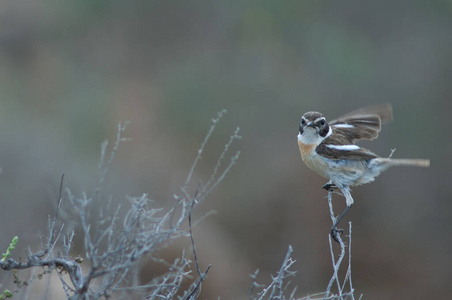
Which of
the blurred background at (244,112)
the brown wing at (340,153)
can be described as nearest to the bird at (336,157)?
the brown wing at (340,153)

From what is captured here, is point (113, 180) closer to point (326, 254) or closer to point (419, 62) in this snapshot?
point (326, 254)

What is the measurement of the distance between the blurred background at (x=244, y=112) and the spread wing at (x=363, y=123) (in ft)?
23.6

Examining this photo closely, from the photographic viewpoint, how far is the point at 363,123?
5.52 meters

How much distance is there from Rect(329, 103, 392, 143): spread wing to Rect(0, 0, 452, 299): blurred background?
720 cm

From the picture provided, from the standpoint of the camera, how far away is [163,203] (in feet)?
42.3

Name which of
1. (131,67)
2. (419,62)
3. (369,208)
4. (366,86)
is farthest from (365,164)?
(131,67)

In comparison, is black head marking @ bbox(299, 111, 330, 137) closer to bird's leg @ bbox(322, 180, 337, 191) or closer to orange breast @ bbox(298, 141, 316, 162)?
orange breast @ bbox(298, 141, 316, 162)

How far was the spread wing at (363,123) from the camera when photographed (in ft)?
17.8

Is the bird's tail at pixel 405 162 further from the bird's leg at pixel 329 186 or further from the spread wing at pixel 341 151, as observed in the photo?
the bird's leg at pixel 329 186

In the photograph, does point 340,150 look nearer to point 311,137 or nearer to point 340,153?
point 340,153

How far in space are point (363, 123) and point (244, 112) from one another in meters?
9.18

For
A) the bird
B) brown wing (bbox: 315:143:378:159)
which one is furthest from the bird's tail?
brown wing (bbox: 315:143:378:159)

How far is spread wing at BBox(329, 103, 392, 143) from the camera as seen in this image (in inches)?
214

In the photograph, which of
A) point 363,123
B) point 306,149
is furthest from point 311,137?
point 363,123
